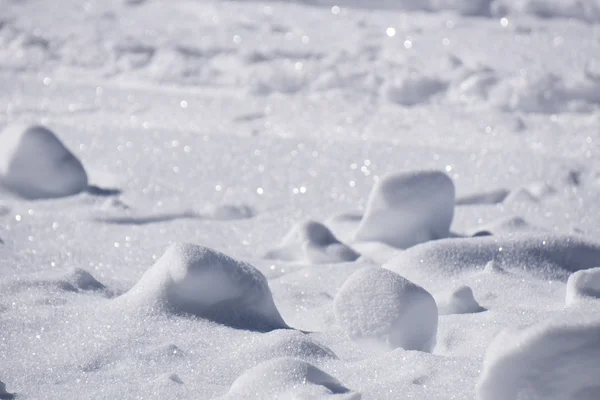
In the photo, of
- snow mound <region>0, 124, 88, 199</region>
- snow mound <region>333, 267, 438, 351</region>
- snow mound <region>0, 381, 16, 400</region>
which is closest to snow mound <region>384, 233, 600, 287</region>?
snow mound <region>333, 267, 438, 351</region>

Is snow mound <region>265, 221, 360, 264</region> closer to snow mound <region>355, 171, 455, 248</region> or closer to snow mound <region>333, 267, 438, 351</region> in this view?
snow mound <region>355, 171, 455, 248</region>

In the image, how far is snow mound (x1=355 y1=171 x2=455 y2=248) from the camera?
1713mm

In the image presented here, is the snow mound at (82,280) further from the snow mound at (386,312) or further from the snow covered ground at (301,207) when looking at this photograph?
the snow mound at (386,312)

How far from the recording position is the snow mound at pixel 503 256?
1.49 meters

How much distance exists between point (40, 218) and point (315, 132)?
116 centimetres

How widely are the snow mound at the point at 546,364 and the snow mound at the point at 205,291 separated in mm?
448

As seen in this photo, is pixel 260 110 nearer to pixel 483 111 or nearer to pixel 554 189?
pixel 483 111

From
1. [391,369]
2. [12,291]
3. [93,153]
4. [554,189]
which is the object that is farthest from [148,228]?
[554,189]

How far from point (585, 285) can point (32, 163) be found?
1.39 meters

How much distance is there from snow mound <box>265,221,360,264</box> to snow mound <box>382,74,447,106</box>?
155 centimetres

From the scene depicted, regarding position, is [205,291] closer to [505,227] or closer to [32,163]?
[505,227]

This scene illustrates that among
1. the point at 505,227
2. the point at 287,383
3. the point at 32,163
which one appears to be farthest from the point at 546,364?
the point at 32,163

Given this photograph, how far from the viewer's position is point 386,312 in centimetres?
118

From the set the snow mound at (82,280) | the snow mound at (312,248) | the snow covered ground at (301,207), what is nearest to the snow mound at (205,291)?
the snow covered ground at (301,207)
